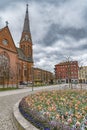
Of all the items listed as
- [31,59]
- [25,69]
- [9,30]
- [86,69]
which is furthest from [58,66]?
[9,30]

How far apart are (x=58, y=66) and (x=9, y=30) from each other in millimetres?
72457

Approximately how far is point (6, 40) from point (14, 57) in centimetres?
671

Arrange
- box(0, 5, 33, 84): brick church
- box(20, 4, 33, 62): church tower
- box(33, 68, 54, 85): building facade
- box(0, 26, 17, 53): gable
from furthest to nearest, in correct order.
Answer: box(33, 68, 54, 85): building facade
box(20, 4, 33, 62): church tower
box(0, 26, 17, 53): gable
box(0, 5, 33, 84): brick church

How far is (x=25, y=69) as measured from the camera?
7281cm

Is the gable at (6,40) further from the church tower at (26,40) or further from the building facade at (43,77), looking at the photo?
the building facade at (43,77)

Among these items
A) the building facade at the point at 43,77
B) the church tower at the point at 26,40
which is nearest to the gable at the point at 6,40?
the church tower at the point at 26,40

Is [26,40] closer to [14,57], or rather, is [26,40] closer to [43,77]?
[14,57]

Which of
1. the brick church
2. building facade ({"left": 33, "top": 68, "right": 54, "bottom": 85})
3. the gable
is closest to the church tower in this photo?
the brick church

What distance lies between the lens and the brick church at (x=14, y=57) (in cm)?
5002

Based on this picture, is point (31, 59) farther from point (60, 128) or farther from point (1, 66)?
point (60, 128)

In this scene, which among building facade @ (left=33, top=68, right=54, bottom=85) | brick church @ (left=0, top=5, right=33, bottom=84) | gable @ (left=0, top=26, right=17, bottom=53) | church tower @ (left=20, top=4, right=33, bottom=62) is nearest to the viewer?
brick church @ (left=0, top=5, right=33, bottom=84)

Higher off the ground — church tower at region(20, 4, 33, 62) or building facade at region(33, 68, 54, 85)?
church tower at region(20, 4, 33, 62)

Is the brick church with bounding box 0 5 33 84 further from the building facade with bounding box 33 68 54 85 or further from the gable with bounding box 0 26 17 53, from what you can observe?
the building facade with bounding box 33 68 54 85

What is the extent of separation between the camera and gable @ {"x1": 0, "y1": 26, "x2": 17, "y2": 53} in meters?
55.8
